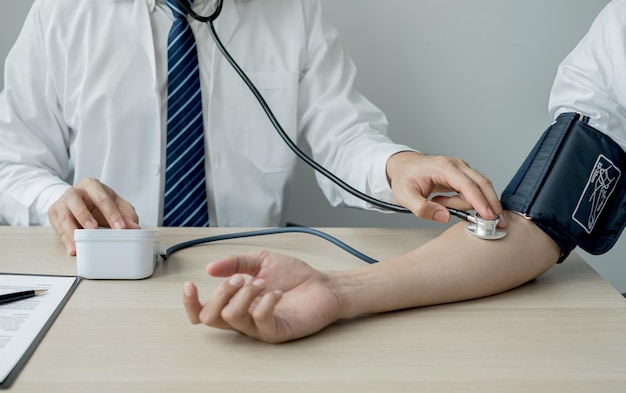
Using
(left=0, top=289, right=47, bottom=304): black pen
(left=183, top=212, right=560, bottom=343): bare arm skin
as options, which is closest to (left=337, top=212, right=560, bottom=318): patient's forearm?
(left=183, top=212, right=560, bottom=343): bare arm skin

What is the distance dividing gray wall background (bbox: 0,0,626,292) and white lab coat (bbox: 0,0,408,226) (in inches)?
9.9

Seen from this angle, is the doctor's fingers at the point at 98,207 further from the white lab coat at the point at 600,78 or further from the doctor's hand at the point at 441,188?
the white lab coat at the point at 600,78

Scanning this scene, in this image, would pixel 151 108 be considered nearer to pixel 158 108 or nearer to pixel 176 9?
pixel 158 108

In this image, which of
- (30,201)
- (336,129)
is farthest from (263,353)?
(336,129)

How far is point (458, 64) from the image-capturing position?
1.61 m

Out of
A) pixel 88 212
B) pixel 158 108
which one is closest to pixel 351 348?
pixel 88 212

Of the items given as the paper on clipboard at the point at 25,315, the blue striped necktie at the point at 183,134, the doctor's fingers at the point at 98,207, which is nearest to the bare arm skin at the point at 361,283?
the paper on clipboard at the point at 25,315

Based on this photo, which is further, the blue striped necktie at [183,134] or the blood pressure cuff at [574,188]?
the blue striped necktie at [183,134]

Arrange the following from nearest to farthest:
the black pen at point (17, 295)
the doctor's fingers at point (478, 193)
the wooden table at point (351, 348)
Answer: the wooden table at point (351, 348) → the black pen at point (17, 295) → the doctor's fingers at point (478, 193)

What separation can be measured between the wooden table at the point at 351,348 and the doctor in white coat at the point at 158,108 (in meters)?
0.40

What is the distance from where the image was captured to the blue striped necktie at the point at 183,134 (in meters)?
1.24

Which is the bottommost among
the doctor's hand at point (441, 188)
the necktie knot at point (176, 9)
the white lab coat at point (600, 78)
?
the doctor's hand at point (441, 188)

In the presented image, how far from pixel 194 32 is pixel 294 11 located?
0.73ft

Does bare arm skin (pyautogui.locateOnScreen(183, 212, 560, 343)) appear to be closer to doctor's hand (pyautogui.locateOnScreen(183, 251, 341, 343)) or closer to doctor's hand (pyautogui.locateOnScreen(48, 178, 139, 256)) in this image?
doctor's hand (pyautogui.locateOnScreen(183, 251, 341, 343))
